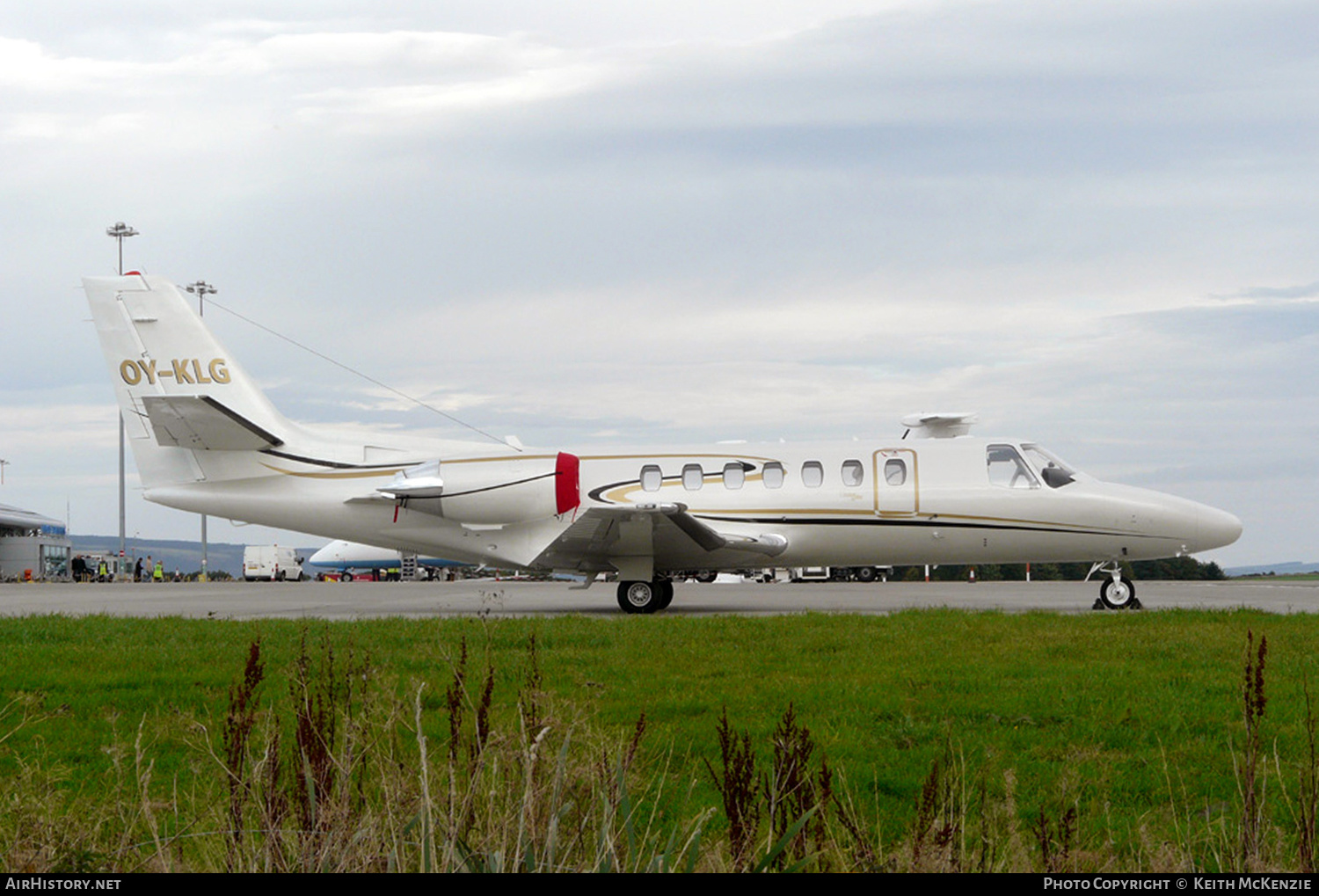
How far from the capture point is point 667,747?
6.58 meters

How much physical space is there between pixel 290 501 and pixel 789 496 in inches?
342

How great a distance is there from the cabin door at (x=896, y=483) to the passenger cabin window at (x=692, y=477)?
293cm

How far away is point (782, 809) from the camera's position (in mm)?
3959

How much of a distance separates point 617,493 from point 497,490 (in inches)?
81.8

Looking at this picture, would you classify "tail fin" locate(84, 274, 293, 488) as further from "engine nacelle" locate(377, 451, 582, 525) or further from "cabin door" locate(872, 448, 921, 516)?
"cabin door" locate(872, 448, 921, 516)

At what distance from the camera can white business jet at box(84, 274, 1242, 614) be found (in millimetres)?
19859

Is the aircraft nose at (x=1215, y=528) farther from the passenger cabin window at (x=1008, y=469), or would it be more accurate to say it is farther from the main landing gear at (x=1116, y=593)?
the passenger cabin window at (x=1008, y=469)

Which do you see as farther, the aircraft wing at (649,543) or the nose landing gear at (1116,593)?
the nose landing gear at (1116,593)

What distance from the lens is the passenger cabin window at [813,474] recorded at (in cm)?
2023

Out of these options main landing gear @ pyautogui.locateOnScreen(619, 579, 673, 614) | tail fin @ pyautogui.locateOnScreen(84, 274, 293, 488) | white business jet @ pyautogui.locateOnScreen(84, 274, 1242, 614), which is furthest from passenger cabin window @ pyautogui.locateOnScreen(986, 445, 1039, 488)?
tail fin @ pyautogui.locateOnScreen(84, 274, 293, 488)

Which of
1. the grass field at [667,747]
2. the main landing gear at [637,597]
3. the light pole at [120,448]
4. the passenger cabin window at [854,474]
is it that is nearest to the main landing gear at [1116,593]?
the passenger cabin window at [854,474]

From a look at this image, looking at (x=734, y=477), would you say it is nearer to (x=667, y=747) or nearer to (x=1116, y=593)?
(x=1116, y=593)

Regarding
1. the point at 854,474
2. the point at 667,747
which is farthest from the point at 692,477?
the point at 667,747
